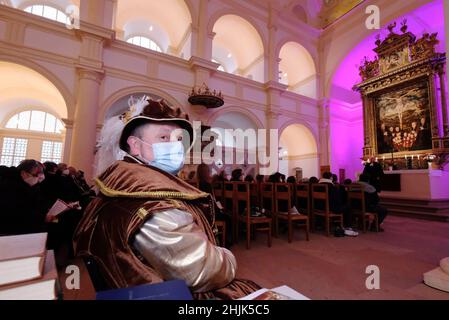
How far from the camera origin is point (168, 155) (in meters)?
1.16

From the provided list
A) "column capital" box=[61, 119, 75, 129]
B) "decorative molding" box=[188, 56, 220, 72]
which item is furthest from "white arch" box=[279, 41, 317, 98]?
"column capital" box=[61, 119, 75, 129]

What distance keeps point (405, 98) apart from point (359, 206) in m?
7.16

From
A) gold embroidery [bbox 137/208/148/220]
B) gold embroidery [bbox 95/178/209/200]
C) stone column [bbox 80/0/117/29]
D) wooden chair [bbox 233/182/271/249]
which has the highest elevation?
stone column [bbox 80/0/117/29]

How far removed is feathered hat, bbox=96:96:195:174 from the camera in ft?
3.66

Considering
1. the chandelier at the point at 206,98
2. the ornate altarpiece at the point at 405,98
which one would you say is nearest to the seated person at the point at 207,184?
the chandelier at the point at 206,98

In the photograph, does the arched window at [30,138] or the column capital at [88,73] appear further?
the arched window at [30,138]

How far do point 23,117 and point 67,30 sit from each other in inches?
376

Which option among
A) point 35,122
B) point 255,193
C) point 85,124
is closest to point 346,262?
point 255,193

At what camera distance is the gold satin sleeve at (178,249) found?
2.42 ft

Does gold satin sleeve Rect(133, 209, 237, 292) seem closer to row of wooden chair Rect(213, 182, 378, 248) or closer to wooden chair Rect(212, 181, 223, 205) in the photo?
row of wooden chair Rect(213, 182, 378, 248)

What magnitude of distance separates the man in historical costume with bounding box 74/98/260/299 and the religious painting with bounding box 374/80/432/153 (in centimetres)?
1060

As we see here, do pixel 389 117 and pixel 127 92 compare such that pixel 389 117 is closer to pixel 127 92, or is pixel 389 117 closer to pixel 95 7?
pixel 127 92

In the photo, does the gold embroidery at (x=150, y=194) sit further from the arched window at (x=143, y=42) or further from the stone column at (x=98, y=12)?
the arched window at (x=143, y=42)

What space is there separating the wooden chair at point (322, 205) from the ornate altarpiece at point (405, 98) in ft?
20.7
